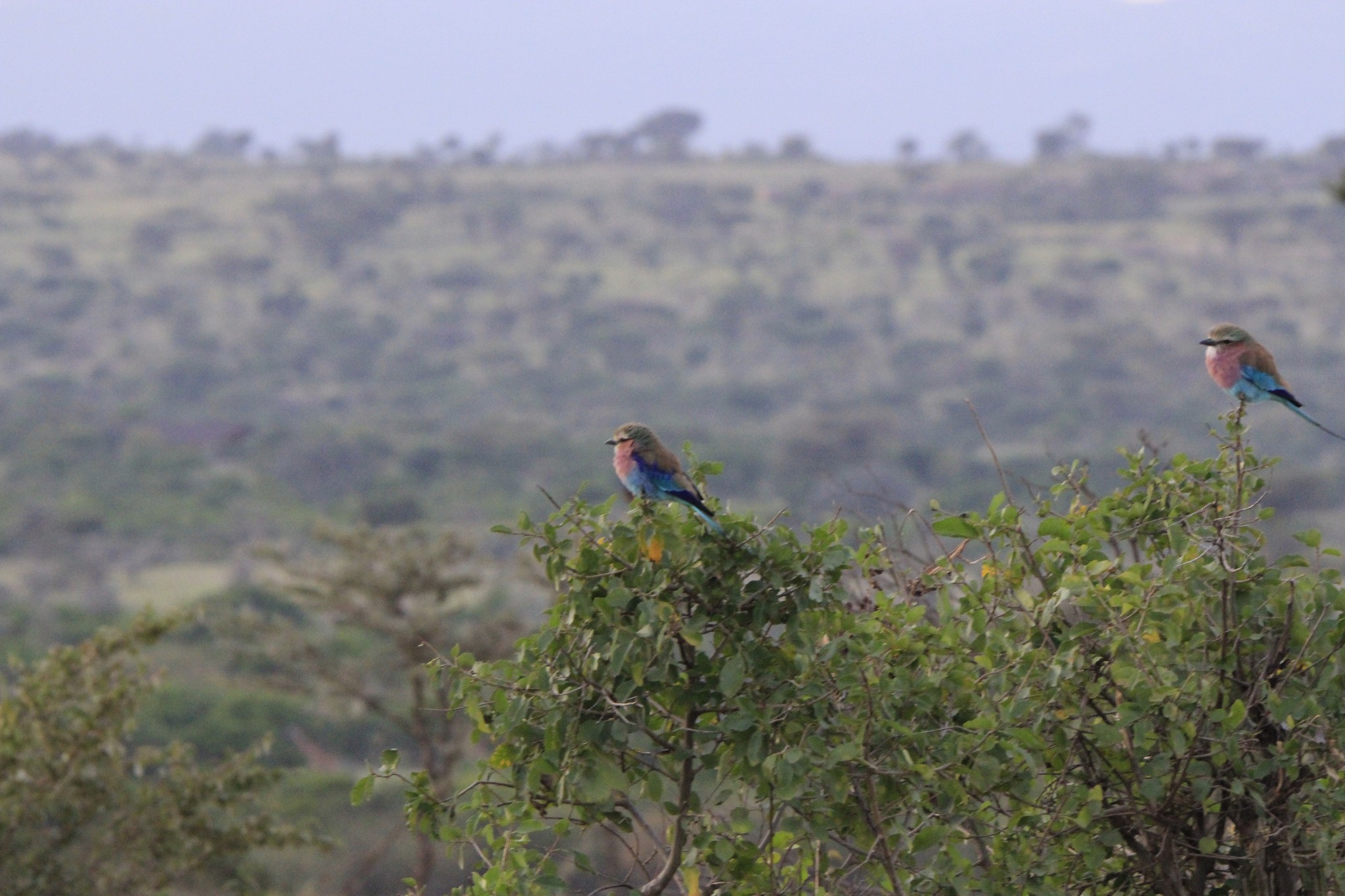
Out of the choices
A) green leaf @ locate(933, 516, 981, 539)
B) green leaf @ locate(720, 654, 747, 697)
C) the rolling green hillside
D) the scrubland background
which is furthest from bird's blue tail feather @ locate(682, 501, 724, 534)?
the rolling green hillside

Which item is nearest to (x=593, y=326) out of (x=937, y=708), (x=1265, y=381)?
(x=1265, y=381)

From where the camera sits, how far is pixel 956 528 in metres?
3.54

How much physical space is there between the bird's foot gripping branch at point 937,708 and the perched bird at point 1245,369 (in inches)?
27.5

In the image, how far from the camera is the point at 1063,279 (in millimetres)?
61375

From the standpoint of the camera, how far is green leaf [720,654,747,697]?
3.19 metres

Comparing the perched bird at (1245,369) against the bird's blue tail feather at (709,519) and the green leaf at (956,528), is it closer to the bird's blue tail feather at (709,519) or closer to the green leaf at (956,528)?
the green leaf at (956,528)

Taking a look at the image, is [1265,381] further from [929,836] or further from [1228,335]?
[929,836]

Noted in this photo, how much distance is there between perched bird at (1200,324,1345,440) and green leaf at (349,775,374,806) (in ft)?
8.00

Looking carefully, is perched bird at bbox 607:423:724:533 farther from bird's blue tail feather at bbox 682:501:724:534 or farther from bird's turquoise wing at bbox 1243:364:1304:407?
bird's turquoise wing at bbox 1243:364:1304:407

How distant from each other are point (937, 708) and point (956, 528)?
0.40 m

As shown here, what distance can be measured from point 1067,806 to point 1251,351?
59.8 inches

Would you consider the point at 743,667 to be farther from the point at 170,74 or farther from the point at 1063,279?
the point at 170,74

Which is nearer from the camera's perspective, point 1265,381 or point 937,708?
point 937,708

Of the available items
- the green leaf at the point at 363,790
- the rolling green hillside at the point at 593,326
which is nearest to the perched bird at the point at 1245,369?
the green leaf at the point at 363,790
